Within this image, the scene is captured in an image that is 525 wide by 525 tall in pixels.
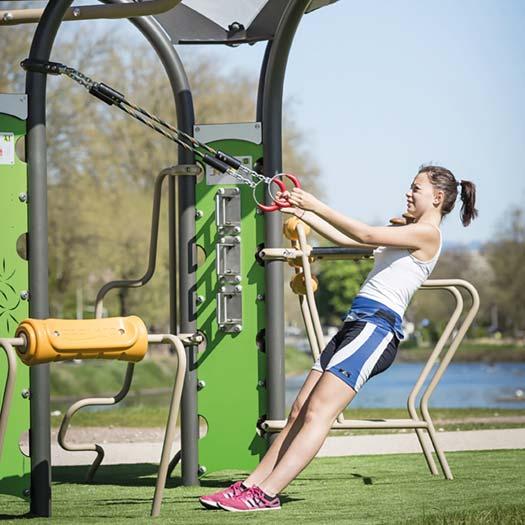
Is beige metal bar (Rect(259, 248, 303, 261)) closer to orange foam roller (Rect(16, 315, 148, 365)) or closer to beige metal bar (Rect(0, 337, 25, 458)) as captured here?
orange foam roller (Rect(16, 315, 148, 365))

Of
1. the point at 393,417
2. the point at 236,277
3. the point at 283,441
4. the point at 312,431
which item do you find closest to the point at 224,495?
the point at 283,441

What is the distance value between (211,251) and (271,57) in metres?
1.13

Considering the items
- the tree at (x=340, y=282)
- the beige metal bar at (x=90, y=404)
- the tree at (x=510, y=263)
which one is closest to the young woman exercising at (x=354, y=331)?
the beige metal bar at (x=90, y=404)

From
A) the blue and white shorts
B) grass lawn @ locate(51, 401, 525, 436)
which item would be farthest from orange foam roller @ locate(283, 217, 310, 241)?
grass lawn @ locate(51, 401, 525, 436)

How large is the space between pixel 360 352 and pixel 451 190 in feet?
3.10

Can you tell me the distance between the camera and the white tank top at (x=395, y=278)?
5262 mm

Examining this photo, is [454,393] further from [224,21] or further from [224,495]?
[224,495]

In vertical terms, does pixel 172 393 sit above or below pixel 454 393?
above

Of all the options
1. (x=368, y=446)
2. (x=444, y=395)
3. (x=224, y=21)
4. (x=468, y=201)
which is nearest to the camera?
(x=468, y=201)

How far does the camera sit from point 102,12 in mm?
5512

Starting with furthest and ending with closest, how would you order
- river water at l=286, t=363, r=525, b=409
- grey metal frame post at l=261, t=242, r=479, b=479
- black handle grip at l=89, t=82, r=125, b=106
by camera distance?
river water at l=286, t=363, r=525, b=409 < grey metal frame post at l=261, t=242, r=479, b=479 < black handle grip at l=89, t=82, r=125, b=106

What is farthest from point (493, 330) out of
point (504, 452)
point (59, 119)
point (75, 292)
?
point (504, 452)

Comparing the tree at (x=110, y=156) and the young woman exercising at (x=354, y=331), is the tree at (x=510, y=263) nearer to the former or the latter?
the tree at (x=110, y=156)

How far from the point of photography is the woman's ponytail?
5664mm
